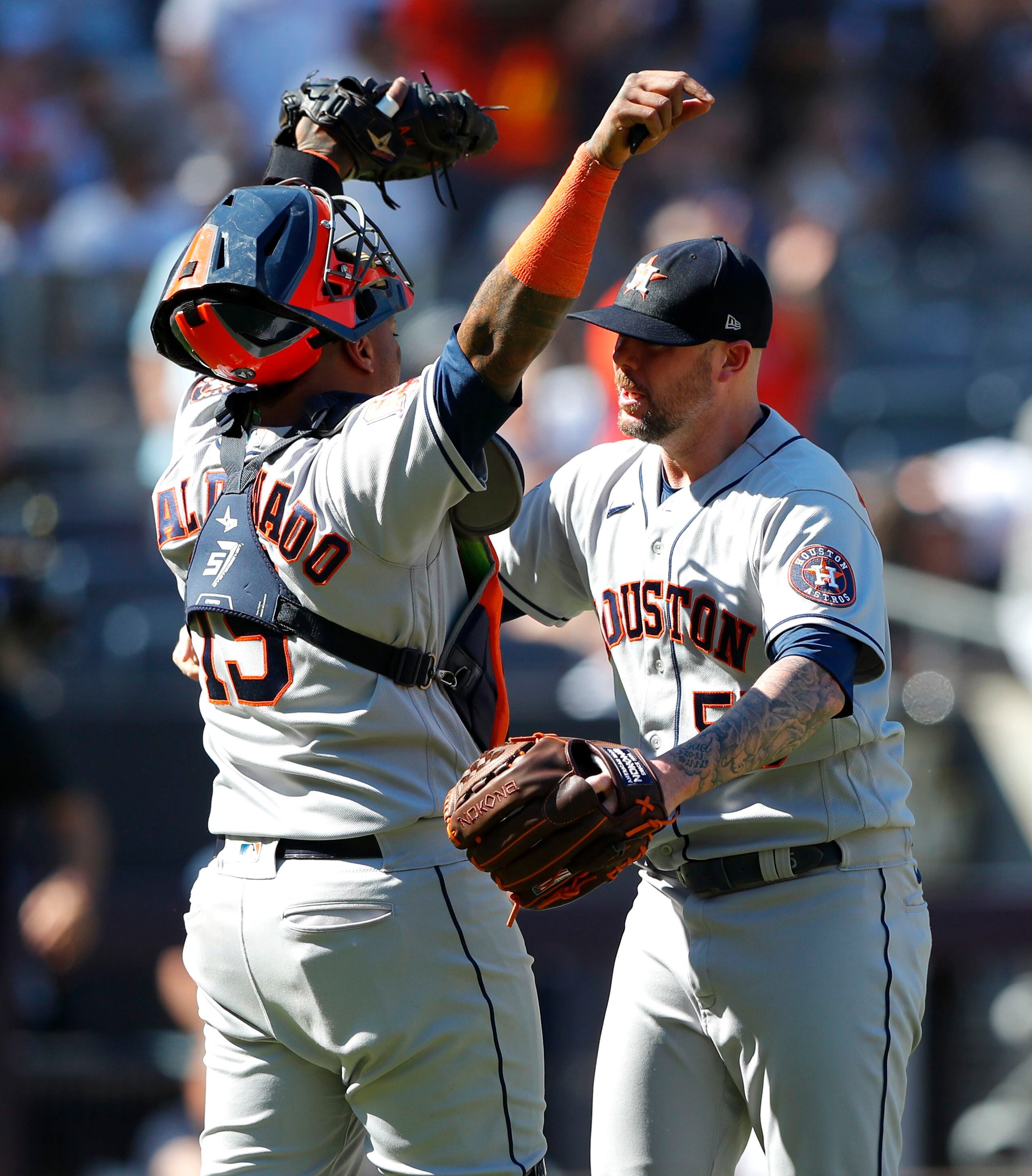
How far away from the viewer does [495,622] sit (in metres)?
2.46

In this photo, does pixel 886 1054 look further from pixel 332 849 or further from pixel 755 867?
pixel 332 849

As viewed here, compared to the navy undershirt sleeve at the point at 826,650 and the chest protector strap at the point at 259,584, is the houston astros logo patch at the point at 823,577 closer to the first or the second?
the navy undershirt sleeve at the point at 826,650

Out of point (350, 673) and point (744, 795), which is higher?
point (350, 673)

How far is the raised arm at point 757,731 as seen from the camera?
79.4 inches

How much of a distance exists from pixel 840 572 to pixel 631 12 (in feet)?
22.0

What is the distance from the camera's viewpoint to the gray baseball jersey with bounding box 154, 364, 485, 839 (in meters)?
2.07

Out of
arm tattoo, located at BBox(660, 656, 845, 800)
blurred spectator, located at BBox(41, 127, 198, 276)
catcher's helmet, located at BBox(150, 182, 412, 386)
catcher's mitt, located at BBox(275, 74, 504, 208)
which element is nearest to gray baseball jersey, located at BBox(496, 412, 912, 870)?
arm tattoo, located at BBox(660, 656, 845, 800)

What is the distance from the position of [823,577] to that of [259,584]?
0.81 meters

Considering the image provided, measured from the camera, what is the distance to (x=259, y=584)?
221 centimetres

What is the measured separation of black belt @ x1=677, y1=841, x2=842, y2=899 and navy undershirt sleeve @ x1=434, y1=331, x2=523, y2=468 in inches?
30.4

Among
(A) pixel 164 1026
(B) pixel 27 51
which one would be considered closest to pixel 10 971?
(A) pixel 164 1026

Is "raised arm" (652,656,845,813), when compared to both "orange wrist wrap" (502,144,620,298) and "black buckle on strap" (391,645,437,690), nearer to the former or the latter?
"black buckle on strap" (391,645,437,690)

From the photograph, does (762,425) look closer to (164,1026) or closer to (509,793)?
(509,793)

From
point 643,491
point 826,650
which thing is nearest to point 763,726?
point 826,650
